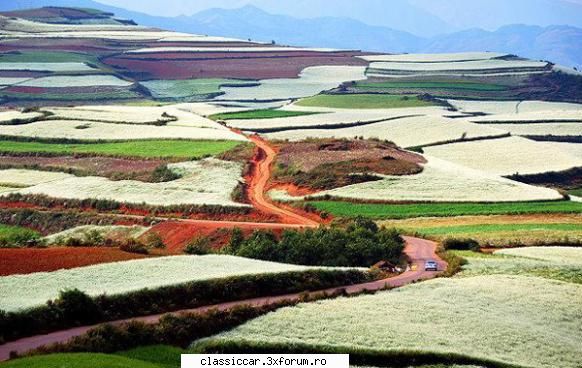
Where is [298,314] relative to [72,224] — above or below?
above

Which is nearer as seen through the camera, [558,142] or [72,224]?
[72,224]

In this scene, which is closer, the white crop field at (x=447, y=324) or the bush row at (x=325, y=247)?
the white crop field at (x=447, y=324)

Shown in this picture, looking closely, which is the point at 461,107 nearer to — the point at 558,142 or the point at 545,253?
the point at 558,142

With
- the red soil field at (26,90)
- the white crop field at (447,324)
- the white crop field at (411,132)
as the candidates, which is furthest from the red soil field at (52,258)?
the red soil field at (26,90)

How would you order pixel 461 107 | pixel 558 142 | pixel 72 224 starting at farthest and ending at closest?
pixel 461 107 → pixel 558 142 → pixel 72 224

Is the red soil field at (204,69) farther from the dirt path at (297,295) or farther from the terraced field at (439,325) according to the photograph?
the terraced field at (439,325)

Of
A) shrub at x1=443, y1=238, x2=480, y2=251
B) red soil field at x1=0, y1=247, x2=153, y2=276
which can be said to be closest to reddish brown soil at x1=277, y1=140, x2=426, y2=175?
shrub at x1=443, y1=238, x2=480, y2=251

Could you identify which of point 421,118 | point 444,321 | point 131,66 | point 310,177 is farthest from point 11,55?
point 444,321
